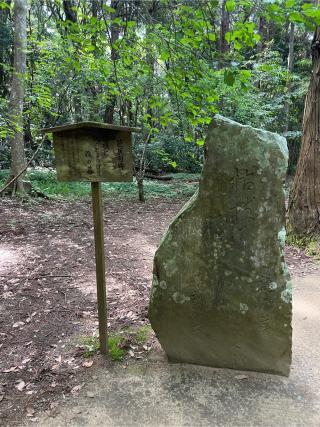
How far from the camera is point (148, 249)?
598 centimetres

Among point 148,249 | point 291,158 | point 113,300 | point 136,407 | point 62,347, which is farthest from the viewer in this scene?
point 291,158

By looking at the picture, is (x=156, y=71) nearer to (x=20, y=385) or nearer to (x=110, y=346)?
(x=110, y=346)

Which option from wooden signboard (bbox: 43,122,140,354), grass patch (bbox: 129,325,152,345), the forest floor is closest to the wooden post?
wooden signboard (bbox: 43,122,140,354)

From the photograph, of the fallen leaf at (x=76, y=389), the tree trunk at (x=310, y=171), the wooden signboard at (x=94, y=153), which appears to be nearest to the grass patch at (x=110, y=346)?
the fallen leaf at (x=76, y=389)

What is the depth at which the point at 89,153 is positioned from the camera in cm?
262

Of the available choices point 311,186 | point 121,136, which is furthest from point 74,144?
point 311,186

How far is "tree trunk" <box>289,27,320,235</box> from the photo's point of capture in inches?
217

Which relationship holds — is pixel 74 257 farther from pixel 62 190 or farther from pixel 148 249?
pixel 62 190

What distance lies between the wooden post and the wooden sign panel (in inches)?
5.4

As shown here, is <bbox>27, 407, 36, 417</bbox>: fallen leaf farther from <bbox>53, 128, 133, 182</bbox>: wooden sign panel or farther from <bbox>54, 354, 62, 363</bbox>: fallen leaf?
<bbox>53, 128, 133, 182</bbox>: wooden sign panel

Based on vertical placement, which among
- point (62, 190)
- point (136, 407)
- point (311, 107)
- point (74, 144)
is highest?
point (311, 107)

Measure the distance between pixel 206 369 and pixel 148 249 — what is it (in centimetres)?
331

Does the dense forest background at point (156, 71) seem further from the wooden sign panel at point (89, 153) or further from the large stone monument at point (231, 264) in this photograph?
the wooden sign panel at point (89, 153)

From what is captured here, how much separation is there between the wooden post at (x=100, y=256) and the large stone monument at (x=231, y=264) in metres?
0.45
